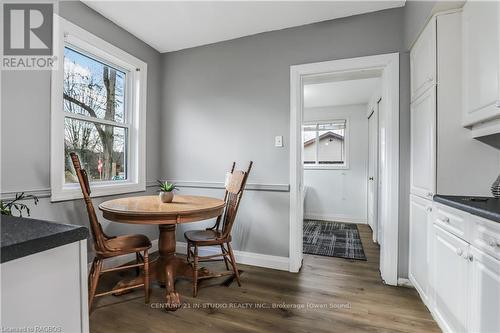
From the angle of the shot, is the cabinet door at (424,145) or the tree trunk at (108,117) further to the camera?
the tree trunk at (108,117)

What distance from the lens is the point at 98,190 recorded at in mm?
2459

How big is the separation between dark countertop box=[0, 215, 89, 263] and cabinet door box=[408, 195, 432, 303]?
80.4 inches

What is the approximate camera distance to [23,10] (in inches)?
74.4

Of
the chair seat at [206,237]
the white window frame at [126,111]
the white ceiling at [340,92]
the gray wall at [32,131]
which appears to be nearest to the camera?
the gray wall at [32,131]

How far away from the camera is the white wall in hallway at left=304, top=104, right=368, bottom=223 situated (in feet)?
16.2

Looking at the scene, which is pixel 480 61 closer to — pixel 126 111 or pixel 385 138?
pixel 385 138

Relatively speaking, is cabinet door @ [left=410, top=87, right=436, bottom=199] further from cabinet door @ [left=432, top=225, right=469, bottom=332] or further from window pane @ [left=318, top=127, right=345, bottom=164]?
window pane @ [left=318, top=127, right=345, bottom=164]

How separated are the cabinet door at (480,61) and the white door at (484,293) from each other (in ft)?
2.57

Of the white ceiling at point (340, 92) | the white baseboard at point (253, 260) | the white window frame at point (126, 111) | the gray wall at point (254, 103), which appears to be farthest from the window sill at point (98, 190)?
the white ceiling at point (340, 92)

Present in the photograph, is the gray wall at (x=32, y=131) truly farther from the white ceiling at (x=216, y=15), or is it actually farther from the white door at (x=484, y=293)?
the white door at (x=484, y=293)

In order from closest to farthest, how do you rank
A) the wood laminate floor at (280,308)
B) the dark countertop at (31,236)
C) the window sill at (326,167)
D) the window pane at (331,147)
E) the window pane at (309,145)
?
the dark countertop at (31,236) → the wood laminate floor at (280,308) → the window sill at (326,167) → the window pane at (331,147) → the window pane at (309,145)

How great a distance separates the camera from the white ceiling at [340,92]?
3.85 m

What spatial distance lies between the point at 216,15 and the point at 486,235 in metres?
2.54

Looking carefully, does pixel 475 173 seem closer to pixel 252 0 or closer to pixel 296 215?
pixel 296 215
